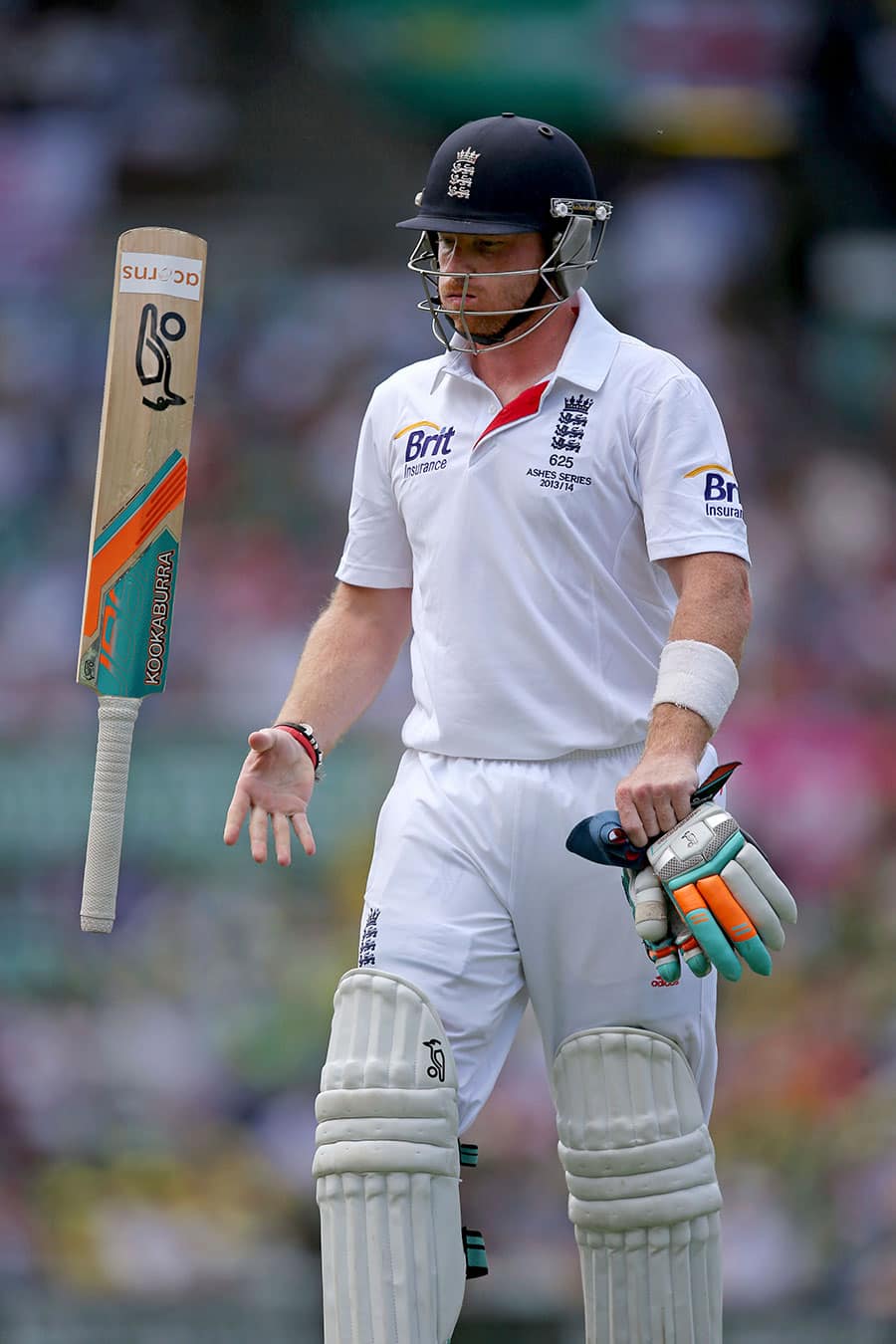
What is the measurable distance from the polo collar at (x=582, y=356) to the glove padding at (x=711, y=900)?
2.35 feet

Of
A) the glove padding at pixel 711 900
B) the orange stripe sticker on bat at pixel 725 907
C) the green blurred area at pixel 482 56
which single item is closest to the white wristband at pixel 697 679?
the glove padding at pixel 711 900

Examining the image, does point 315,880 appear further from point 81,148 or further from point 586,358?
point 586,358

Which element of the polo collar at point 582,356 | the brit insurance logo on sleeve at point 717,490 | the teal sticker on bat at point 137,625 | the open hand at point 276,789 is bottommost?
the open hand at point 276,789

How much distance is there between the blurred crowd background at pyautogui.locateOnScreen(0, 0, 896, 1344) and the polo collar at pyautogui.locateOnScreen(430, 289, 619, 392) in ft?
12.0

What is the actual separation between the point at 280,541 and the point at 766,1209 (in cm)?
300

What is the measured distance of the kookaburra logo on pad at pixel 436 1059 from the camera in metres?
2.83

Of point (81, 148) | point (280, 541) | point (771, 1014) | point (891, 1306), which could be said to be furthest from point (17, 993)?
point (81, 148)

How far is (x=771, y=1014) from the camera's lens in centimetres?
676

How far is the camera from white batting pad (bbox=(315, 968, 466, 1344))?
276 cm

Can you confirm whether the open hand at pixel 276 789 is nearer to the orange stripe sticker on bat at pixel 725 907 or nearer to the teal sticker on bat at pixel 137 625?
the teal sticker on bat at pixel 137 625

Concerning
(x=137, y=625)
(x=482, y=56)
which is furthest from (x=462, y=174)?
(x=482, y=56)

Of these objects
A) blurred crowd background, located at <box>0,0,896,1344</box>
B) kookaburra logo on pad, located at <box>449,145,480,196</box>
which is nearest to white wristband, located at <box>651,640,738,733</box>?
kookaburra logo on pad, located at <box>449,145,480,196</box>

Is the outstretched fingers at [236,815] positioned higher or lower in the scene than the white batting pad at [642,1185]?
higher

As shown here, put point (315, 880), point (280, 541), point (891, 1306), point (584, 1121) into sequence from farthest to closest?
point (280, 541) < point (315, 880) < point (891, 1306) < point (584, 1121)
